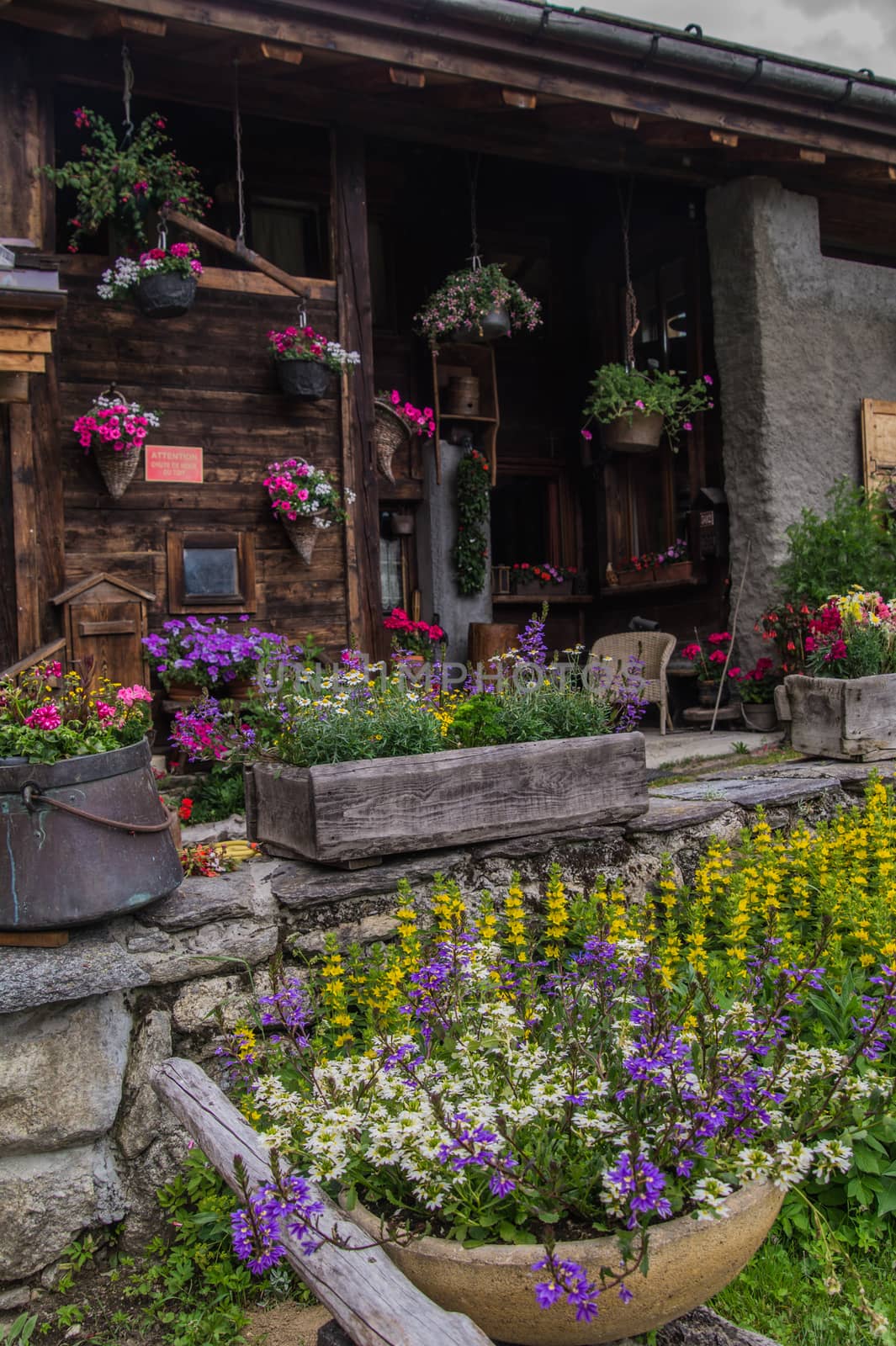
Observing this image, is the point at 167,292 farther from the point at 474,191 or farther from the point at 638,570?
the point at 638,570

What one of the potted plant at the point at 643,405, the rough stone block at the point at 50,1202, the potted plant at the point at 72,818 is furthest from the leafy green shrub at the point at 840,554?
the rough stone block at the point at 50,1202

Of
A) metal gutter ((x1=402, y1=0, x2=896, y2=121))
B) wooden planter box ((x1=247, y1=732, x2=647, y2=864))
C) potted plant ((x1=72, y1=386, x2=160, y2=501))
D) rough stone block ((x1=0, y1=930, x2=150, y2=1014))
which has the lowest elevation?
rough stone block ((x1=0, y1=930, x2=150, y2=1014))

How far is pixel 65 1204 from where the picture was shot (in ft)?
9.37

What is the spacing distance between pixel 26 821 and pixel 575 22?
206 inches

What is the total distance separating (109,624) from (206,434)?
49.8 inches

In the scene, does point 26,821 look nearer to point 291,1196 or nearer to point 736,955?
point 291,1196

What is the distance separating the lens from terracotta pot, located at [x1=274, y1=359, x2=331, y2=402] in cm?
629

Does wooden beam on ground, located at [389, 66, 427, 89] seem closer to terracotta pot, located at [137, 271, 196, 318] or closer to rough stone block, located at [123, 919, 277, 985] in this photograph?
terracotta pot, located at [137, 271, 196, 318]

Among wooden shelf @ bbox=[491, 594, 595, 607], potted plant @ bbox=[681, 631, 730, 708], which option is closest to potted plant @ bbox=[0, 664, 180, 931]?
potted plant @ bbox=[681, 631, 730, 708]

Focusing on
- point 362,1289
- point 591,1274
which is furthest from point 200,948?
point 591,1274

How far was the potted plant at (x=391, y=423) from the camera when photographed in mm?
7395

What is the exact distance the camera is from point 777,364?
732 cm

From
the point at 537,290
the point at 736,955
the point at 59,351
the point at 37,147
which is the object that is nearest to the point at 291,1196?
the point at 736,955

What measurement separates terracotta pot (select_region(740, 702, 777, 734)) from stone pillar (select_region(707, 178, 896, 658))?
44 cm
